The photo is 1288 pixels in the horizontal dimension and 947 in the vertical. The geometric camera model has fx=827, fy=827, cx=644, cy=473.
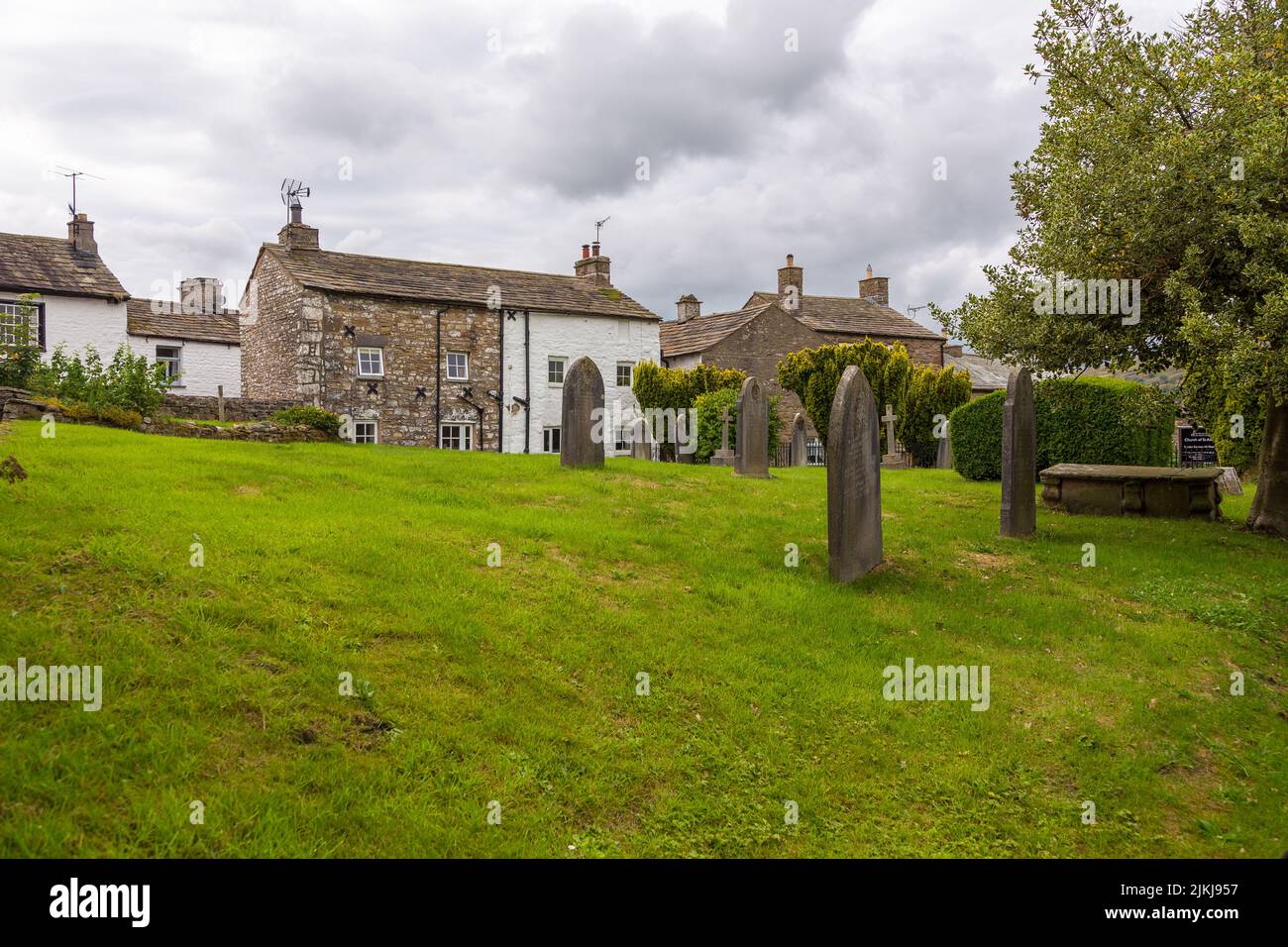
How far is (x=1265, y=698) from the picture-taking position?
26.5 ft

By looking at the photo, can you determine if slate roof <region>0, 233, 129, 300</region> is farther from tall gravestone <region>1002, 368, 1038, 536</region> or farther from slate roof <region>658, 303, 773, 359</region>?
tall gravestone <region>1002, 368, 1038, 536</region>

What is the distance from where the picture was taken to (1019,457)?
41.7ft

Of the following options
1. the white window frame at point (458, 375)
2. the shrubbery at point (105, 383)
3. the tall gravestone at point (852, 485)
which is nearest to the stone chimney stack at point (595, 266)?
the white window frame at point (458, 375)

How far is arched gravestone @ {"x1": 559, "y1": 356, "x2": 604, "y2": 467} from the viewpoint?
622 inches

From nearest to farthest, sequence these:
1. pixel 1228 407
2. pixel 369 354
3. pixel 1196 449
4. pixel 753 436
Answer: pixel 753 436 → pixel 1228 407 → pixel 1196 449 → pixel 369 354

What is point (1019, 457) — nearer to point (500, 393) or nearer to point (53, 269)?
point (500, 393)

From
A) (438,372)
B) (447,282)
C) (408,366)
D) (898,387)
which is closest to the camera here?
(898,387)

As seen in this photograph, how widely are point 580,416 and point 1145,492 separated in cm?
1057

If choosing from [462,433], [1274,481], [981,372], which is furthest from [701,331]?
[1274,481]

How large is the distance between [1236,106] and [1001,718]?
10.5 meters

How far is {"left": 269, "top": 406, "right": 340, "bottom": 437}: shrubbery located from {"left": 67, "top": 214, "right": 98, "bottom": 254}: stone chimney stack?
17.7 meters

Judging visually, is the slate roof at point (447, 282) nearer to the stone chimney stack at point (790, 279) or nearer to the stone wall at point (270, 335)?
the stone wall at point (270, 335)

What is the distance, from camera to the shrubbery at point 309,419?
803 inches

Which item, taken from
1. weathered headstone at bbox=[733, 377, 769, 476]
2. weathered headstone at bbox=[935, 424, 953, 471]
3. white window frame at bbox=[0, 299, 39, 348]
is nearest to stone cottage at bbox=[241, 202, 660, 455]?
white window frame at bbox=[0, 299, 39, 348]
